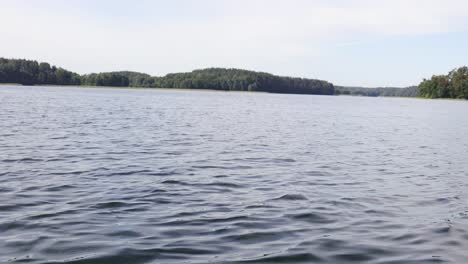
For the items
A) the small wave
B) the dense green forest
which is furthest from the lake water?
the dense green forest

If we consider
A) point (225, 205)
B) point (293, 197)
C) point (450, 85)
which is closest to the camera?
point (225, 205)

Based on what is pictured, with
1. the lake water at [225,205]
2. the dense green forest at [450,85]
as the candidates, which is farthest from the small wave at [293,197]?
the dense green forest at [450,85]

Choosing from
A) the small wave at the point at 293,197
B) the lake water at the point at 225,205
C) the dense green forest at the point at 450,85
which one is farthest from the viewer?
the dense green forest at the point at 450,85

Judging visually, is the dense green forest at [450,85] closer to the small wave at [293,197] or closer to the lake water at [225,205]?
the lake water at [225,205]

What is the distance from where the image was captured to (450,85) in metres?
180

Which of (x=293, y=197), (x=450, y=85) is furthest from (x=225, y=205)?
(x=450, y=85)

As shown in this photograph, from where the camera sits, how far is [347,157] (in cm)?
2062

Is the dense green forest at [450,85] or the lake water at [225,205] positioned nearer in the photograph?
the lake water at [225,205]

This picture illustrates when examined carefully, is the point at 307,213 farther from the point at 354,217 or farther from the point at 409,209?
the point at 409,209

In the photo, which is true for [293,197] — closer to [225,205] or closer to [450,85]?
[225,205]

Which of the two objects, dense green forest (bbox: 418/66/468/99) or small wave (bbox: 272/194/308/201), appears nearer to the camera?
small wave (bbox: 272/194/308/201)

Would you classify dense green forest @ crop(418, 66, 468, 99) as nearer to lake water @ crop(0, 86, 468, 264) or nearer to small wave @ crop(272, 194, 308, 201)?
lake water @ crop(0, 86, 468, 264)

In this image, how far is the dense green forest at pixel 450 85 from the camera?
174 metres

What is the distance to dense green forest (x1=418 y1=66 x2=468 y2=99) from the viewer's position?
174125 millimetres
